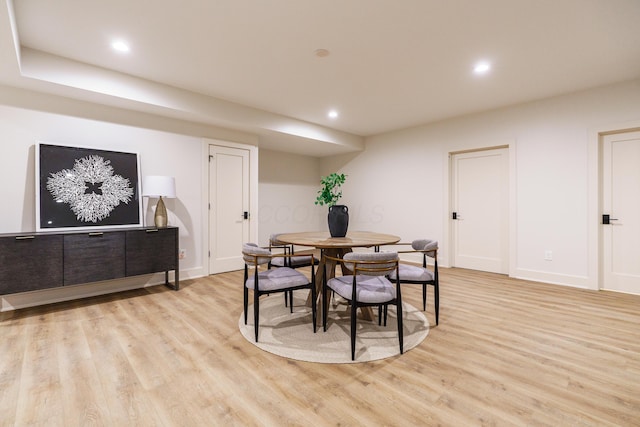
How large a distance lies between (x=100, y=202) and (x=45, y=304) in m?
1.24

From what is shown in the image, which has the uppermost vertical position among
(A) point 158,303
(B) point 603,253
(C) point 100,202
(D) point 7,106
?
(D) point 7,106

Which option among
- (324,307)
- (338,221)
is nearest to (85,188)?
(338,221)

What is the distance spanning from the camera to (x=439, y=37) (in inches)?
103

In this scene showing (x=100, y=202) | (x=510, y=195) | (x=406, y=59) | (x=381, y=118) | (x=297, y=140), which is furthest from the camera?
(x=297, y=140)

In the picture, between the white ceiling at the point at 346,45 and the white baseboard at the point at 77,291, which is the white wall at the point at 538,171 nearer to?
the white ceiling at the point at 346,45

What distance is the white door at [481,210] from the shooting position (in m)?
4.58

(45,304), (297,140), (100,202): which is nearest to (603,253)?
(297,140)

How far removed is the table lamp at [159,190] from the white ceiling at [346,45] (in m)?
0.91

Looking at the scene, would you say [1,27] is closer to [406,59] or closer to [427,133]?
[406,59]

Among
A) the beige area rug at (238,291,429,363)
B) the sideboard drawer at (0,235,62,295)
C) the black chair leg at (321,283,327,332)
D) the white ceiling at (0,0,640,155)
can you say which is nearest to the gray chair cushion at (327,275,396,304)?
the black chair leg at (321,283,327,332)

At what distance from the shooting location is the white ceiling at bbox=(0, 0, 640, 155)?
2.26 m

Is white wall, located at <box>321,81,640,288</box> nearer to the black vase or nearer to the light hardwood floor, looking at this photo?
the light hardwood floor

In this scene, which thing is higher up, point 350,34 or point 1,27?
point 350,34

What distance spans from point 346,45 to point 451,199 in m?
3.40
